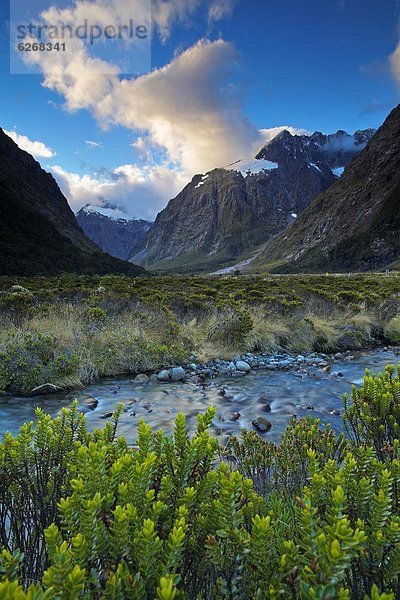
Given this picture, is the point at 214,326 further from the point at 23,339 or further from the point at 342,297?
the point at 342,297

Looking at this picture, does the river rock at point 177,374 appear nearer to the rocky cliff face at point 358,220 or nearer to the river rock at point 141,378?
the river rock at point 141,378

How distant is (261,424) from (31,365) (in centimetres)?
588

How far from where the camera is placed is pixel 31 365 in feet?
30.2

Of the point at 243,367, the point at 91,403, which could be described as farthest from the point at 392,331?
the point at 91,403

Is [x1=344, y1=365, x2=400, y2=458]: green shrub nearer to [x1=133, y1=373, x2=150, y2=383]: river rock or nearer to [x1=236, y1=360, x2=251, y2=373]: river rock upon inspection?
[x1=133, y1=373, x2=150, y2=383]: river rock

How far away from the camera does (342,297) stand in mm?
20031

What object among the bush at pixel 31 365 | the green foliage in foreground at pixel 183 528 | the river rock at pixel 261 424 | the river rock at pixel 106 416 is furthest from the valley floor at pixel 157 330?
the green foliage in foreground at pixel 183 528

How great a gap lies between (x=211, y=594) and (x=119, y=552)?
989 mm

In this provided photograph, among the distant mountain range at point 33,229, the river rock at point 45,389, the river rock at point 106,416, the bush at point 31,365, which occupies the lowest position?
the river rock at point 106,416

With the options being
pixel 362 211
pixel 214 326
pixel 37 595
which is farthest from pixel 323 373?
pixel 362 211

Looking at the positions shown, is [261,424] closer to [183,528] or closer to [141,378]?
[141,378]

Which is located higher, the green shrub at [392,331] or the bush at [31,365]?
the bush at [31,365]

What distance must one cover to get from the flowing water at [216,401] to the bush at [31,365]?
0.44 m

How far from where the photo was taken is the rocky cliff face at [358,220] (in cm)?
12731
